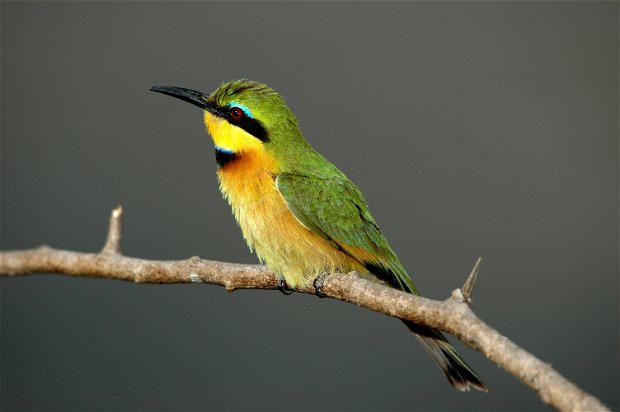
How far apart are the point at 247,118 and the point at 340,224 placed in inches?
13.4

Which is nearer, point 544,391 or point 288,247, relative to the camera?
point 544,391

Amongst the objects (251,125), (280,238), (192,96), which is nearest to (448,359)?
(280,238)

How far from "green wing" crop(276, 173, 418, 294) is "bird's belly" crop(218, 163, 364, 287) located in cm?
2

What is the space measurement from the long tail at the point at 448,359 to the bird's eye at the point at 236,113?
2.08ft

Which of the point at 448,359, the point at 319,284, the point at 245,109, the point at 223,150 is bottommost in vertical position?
the point at 448,359

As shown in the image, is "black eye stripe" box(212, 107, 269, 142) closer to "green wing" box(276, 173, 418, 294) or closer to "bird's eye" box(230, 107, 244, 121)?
"bird's eye" box(230, 107, 244, 121)

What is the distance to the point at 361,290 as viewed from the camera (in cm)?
136

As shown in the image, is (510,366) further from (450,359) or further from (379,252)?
(379,252)

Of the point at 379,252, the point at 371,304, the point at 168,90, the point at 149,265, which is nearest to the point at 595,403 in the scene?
the point at 371,304

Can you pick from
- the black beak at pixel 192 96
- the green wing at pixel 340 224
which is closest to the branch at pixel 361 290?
the green wing at pixel 340 224

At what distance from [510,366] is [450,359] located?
0.64 m

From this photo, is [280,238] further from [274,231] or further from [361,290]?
[361,290]

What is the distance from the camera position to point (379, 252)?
5.65 ft

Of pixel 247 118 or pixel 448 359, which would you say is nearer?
pixel 448 359
